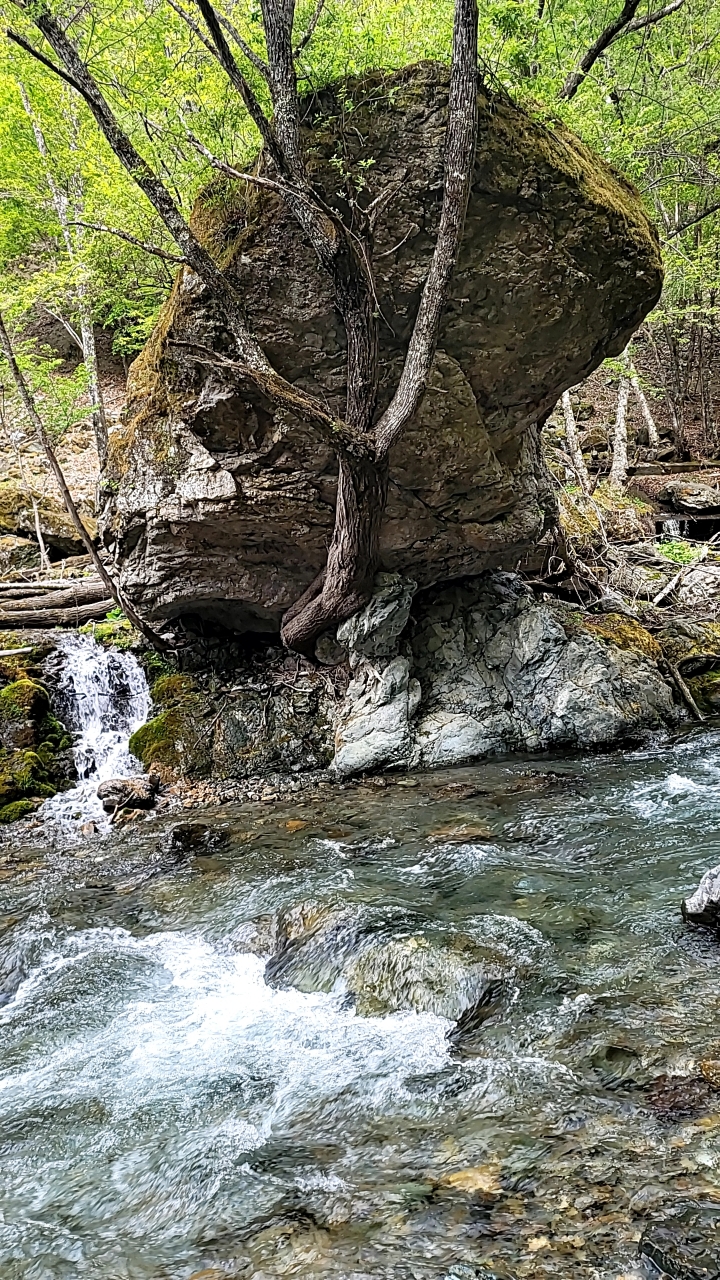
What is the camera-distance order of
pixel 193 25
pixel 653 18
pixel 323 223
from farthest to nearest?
pixel 653 18
pixel 323 223
pixel 193 25

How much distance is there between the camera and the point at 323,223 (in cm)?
744

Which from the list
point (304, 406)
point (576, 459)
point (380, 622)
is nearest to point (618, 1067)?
point (304, 406)

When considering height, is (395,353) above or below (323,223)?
below

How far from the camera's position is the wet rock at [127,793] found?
9.71 m

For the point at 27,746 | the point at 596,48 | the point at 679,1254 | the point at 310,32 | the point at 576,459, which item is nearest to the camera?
the point at 679,1254

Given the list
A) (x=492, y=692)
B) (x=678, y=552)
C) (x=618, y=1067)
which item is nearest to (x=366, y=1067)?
(x=618, y=1067)

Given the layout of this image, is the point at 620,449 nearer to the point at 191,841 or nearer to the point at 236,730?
the point at 236,730

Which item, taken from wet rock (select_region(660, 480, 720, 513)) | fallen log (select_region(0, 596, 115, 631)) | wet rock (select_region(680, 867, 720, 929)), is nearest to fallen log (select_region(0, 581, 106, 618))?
fallen log (select_region(0, 596, 115, 631))

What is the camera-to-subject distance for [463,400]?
29.4ft

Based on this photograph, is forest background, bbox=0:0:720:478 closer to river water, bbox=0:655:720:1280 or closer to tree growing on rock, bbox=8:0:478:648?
tree growing on rock, bbox=8:0:478:648

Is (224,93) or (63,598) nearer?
(224,93)

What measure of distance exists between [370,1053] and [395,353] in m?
7.39

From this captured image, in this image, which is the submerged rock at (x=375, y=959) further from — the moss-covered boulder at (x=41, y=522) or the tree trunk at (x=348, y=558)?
the moss-covered boulder at (x=41, y=522)

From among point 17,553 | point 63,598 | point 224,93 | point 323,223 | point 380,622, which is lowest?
point 380,622
